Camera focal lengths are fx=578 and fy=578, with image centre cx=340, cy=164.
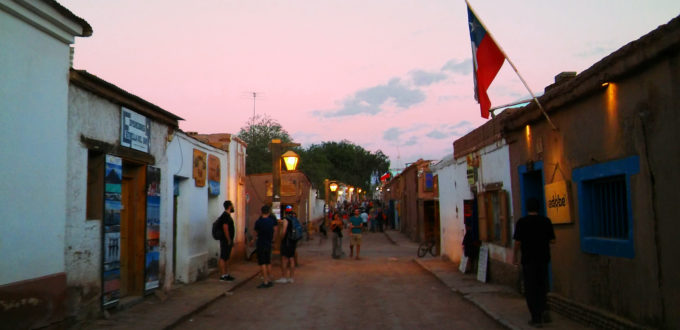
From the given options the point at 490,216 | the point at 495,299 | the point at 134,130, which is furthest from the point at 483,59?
the point at 134,130

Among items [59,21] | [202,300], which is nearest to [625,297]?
[202,300]

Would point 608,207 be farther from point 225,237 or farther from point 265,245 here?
point 225,237

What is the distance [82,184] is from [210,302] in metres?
3.60

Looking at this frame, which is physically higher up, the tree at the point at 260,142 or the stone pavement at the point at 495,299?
the tree at the point at 260,142

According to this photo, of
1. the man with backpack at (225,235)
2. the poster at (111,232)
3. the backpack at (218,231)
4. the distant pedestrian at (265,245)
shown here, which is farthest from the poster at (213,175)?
the poster at (111,232)

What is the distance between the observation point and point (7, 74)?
621cm

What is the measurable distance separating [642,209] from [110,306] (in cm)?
733

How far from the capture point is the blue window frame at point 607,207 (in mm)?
6793

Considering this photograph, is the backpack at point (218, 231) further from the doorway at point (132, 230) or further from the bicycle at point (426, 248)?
the bicycle at point (426, 248)

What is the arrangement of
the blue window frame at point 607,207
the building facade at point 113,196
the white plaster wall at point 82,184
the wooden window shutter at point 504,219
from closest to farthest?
the blue window frame at point 607,207, the white plaster wall at point 82,184, the building facade at point 113,196, the wooden window shutter at point 504,219

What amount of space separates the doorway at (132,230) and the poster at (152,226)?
0.32ft

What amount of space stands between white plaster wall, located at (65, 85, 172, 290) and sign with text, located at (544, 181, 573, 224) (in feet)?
22.4

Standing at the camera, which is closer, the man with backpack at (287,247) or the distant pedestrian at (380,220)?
the man with backpack at (287,247)

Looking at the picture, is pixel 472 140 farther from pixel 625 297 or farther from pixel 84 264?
pixel 84 264
